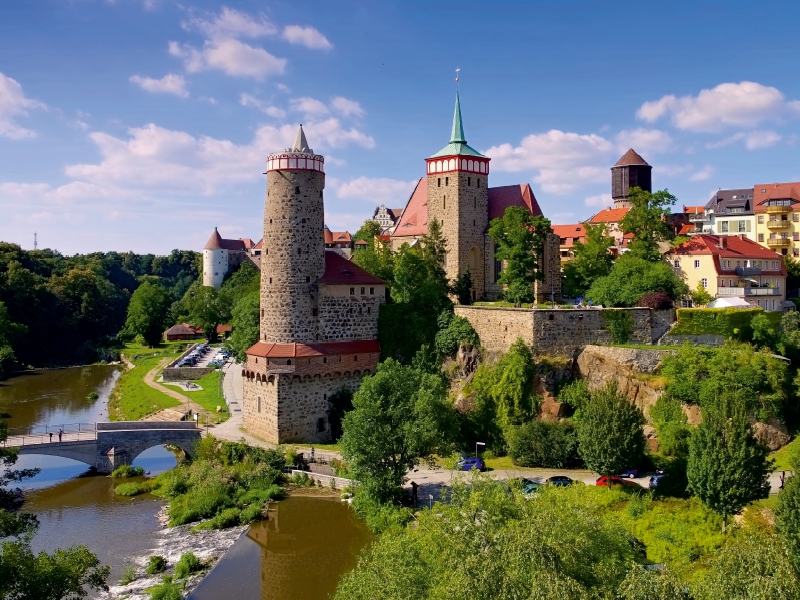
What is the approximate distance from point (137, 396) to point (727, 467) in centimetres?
4113

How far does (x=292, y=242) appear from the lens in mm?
37062

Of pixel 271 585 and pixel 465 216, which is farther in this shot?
pixel 465 216

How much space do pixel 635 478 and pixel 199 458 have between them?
20.5m

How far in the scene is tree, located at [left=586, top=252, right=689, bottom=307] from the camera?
36781 mm

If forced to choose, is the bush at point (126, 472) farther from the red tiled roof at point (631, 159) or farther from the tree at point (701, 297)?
the red tiled roof at point (631, 159)

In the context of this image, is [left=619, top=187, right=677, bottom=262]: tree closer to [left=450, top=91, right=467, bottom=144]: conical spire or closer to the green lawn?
[left=450, top=91, right=467, bottom=144]: conical spire

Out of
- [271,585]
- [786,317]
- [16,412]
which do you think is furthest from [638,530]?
[16,412]

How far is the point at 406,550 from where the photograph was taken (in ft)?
54.7

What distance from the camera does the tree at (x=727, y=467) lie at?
906 inches

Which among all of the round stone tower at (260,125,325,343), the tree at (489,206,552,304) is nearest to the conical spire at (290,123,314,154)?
the round stone tower at (260,125,325,343)

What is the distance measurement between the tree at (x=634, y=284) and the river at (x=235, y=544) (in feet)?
58.8

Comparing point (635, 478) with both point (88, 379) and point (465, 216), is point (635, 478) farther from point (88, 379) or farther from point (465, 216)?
point (88, 379)

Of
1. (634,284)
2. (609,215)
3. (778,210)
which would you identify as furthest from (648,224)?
(609,215)

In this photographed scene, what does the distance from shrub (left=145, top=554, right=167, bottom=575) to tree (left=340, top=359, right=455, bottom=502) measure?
25.2 ft
